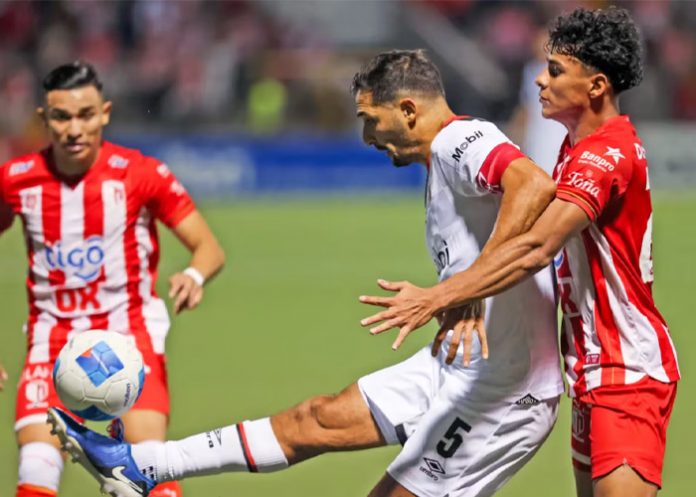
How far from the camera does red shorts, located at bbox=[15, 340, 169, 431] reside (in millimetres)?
5887

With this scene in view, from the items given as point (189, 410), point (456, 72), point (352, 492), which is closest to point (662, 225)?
point (456, 72)

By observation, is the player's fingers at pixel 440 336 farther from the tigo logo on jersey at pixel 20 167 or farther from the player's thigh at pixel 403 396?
the tigo logo on jersey at pixel 20 167

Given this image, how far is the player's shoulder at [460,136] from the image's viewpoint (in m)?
4.78

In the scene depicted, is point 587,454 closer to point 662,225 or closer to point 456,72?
point 662,225

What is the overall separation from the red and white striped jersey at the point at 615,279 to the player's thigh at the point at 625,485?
0.34m

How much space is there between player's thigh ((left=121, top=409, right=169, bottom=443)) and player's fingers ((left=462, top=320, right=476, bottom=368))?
1.72 m

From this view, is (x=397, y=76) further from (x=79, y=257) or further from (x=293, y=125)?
(x=293, y=125)

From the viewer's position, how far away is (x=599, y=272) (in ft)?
15.6

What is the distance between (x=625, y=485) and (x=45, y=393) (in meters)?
2.71

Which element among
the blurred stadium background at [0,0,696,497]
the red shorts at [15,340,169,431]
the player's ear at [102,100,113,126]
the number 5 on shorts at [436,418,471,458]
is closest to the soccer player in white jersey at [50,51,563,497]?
the number 5 on shorts at [436,418,471,458]

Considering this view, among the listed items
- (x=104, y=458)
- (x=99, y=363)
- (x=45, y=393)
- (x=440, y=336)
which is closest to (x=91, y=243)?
(x=45, y=393)

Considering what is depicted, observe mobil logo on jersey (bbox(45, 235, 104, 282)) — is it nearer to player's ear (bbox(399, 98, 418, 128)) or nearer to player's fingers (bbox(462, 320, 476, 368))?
player's ear (bbox(399, 98, 418, 128))

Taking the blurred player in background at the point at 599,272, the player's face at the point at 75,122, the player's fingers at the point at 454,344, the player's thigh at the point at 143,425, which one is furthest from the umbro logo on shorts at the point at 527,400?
the player's face at the point at 75,122

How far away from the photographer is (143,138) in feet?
68.4
